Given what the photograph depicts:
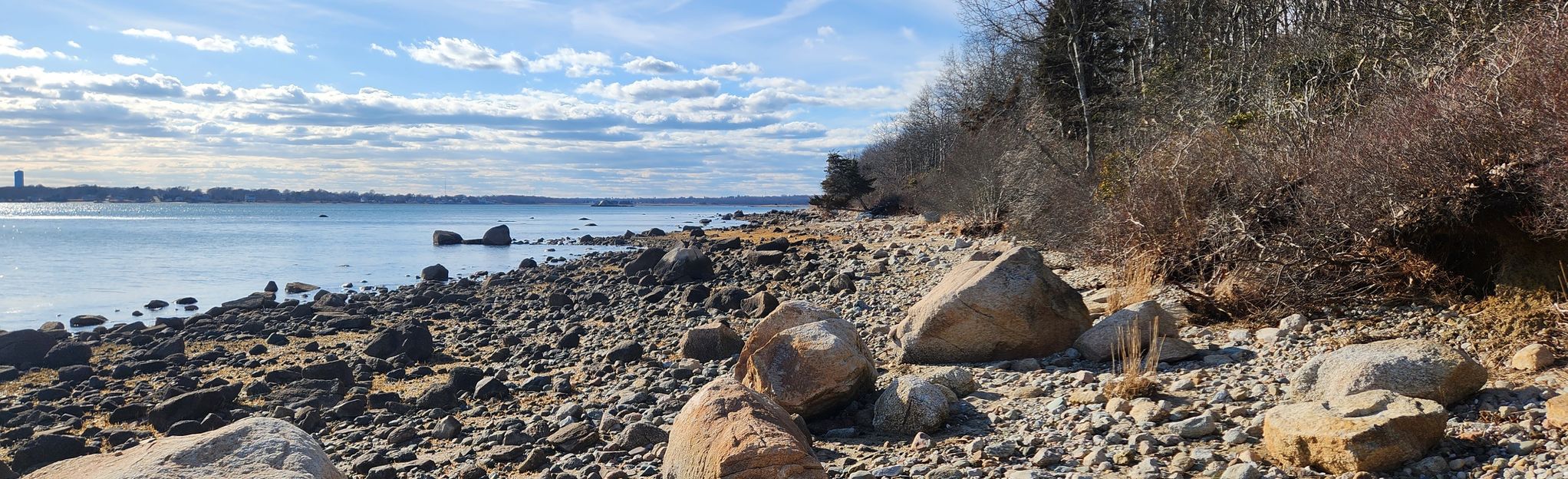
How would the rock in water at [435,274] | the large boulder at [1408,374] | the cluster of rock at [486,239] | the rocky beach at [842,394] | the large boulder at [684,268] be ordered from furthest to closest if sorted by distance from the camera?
the cluster of rock at [486,239] < the rock in water at [435,274] < the large boulder at [684,268] < the large boulder at [1408,374] < the rocky beach at [842,394]

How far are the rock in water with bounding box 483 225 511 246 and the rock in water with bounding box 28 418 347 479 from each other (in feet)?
156

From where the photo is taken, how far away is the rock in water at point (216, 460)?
456cm

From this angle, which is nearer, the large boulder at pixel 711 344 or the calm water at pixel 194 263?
the large boulder at pixel 711 344

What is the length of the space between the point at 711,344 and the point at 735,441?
241 inches

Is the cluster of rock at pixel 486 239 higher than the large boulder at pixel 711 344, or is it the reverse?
the large boulder at pixel 711 344

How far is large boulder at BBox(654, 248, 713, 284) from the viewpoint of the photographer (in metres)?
22.5

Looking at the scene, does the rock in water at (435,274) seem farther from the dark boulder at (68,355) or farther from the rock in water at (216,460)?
the rock in water at (216,460)

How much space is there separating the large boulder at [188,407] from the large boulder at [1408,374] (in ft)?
38.1

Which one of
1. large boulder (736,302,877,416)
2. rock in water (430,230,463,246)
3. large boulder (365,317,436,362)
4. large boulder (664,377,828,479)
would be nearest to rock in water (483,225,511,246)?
rock in water (430,230,463,246)

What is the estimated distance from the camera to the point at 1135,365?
6930 millimetres

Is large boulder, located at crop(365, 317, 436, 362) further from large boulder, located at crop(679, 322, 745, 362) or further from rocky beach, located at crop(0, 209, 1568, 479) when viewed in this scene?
large boulder, located at crop(679, 322, 745, 362)

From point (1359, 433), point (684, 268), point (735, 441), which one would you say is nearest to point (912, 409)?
point (735, 441)

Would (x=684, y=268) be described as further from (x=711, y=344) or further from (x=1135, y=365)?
(x=1135, y=365)

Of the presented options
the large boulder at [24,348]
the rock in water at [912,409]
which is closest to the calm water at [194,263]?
the large boulder at [24,348]
